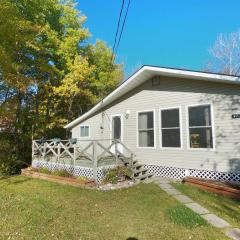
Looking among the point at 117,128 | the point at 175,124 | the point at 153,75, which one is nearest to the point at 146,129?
the point at 175,124

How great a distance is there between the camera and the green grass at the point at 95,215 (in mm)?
5836

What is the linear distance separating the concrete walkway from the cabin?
183 centimetres

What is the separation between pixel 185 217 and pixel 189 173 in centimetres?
499

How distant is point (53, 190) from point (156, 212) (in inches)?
171

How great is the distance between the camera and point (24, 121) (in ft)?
66.7

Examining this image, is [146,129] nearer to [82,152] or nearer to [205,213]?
[82,152]

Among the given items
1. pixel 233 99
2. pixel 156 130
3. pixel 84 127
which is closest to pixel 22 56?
pixel 84 127

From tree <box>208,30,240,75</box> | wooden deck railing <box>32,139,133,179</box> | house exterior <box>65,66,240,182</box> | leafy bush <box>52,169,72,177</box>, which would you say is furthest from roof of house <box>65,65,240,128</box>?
tree <box>208,30,240,75</box>

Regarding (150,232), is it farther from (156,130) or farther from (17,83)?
(17,83)

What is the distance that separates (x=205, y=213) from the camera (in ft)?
23.6

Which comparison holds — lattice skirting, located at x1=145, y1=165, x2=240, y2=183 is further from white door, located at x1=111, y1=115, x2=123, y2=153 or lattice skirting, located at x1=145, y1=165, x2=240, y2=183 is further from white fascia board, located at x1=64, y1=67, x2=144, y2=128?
white fascia board, located at x1=64, y1=67, x2=144, y2=128

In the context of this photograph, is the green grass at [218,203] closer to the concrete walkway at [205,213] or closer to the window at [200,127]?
the concrete walkway at [205,213]

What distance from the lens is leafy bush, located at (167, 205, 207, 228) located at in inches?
252

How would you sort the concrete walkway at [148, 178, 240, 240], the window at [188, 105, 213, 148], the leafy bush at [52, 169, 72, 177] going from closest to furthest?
the concrete walkway at [148, 178, 240, 240] → the window at [188, 105, 213, 148] → the leafy bush at [52, 169, 72, 177]
